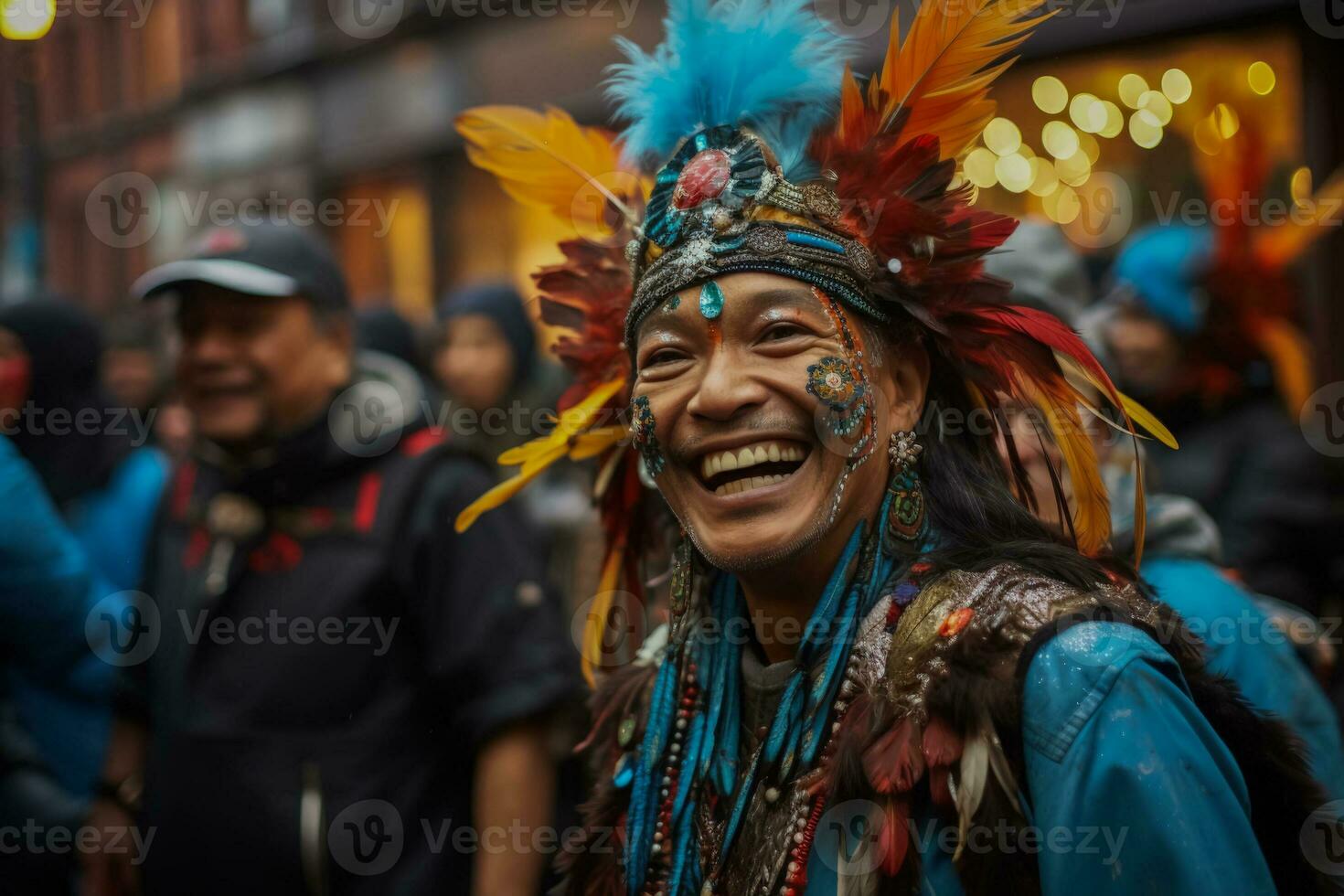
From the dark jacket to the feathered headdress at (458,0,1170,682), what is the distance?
1271mm

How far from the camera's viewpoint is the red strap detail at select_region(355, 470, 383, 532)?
349 centimetres

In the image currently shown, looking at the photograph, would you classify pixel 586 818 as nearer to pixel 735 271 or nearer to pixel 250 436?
pixel 735 271

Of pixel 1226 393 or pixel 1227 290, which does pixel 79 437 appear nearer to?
pixel 1226 393

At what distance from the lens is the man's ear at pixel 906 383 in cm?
228

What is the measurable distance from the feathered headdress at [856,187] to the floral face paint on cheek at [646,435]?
0.18 m

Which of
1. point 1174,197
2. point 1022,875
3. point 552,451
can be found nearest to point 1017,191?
point 1174,197

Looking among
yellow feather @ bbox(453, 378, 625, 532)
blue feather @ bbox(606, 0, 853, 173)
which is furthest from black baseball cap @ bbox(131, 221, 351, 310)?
blue feather @ bbox(606, 0, 853, 173)

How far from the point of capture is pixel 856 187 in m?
2.27

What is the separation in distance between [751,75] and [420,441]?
1665mm

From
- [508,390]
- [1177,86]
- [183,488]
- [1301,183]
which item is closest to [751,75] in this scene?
[183,488]

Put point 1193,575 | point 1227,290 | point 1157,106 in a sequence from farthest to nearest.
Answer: point 1157,106 → point 1227,290 → point 1193,575

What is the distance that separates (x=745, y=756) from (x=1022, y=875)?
0.62 m

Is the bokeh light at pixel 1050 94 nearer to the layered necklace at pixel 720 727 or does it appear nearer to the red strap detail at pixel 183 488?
the red strap detail at pixel 183 488

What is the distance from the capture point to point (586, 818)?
248 cm
